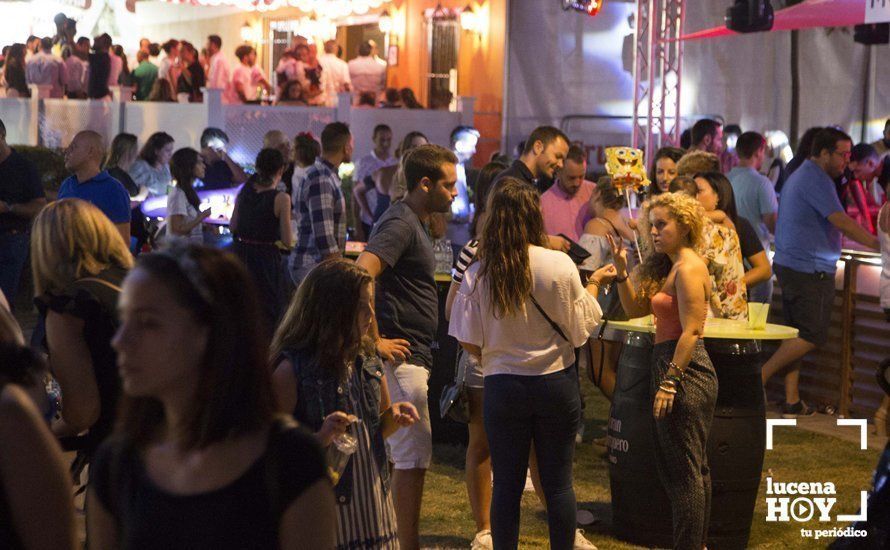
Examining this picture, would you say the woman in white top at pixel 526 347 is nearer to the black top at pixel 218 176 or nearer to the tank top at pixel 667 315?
the tank top at pixel 667 315

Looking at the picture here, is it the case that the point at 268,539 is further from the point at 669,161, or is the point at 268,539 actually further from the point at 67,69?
the point at 67,69

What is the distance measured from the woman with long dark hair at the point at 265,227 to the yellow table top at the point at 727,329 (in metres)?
3.27

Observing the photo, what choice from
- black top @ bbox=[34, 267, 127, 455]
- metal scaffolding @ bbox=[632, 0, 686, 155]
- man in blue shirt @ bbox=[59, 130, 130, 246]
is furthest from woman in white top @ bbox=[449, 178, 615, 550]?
metal scaffolding @ bbox=[632, 0, 686, 155]

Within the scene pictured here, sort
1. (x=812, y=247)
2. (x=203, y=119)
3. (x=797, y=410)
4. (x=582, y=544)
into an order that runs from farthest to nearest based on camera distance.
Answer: (x=203, y=119) < (x=797, y=410) < (x=812, y=247) < (x=582, y=544)

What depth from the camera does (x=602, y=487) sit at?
6910 millimetres

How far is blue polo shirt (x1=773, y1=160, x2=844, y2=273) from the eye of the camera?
872 cm

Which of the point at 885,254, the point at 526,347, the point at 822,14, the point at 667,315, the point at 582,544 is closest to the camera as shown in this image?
the point at 526,347

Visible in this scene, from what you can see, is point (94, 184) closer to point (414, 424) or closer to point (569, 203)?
point (569, 203)

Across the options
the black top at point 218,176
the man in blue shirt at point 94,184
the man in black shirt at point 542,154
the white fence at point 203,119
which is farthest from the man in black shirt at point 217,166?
the white fence at point 203,119

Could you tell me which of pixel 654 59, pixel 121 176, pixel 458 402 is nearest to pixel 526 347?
pixel 458 402

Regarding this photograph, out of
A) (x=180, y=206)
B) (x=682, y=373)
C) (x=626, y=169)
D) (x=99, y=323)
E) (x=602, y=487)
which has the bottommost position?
(x=602, y=487)

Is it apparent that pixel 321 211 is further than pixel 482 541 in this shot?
Yes

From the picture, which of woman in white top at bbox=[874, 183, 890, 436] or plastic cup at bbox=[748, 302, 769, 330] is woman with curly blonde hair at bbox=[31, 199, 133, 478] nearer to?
plastic cup at bbox=[748, 302, 769, 330]

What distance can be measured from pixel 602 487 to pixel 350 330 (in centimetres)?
365
